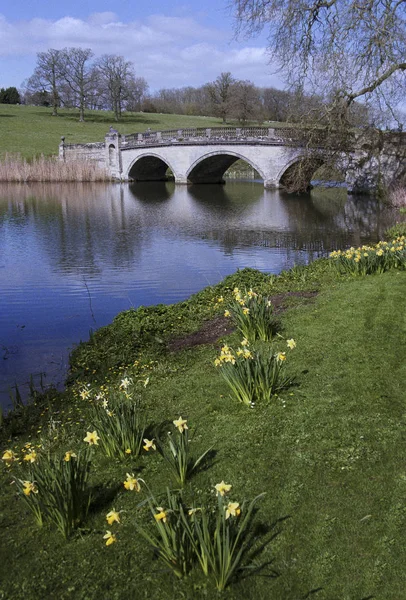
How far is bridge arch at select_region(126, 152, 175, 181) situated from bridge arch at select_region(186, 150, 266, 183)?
2355mm

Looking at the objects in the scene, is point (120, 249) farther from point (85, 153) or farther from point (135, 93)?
point (135, 93)

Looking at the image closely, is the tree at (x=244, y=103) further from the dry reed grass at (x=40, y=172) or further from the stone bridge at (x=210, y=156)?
the dry reed grass at (x=40, y=172)

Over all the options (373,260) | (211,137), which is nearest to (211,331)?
(373,260)

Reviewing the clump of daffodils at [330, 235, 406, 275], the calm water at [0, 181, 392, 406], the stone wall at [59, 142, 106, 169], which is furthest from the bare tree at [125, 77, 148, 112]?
the clump of daffodils at [330, 235, 406, 275]

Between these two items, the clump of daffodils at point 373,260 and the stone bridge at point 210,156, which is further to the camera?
the stone bridge at point 210,156

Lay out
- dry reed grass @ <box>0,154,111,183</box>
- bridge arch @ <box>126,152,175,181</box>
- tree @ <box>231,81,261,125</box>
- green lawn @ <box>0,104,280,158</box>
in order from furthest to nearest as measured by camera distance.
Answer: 1. tree @ <box>231,81,261,125</box>
2. green lawn @ <box>0,104,280,158</box>
3. bridge arch @ <box>126,152,175,181</box>
4. dry reed grass @ <box>0,154,111,183</box>

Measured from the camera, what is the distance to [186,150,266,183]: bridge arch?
127 feet

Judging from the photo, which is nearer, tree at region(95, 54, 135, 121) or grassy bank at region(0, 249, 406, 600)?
grassy bank at region(0, 249, 406, 600)

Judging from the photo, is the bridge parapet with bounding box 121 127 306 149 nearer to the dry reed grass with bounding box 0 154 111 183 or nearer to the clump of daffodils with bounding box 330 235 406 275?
the dry reed grass with bounding box 0 154 111 183

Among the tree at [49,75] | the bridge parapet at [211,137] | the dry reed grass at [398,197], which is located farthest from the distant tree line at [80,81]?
the dry reed grass at [398,197]

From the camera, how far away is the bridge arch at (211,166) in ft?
127

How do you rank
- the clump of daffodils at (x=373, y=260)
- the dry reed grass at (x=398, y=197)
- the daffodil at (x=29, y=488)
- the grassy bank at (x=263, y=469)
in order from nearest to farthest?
the grassy bank at (x=263, y=469) < the daffodil at (x=29, y=488) < the clump of daffodils at (x=373, y=260) < the dry reed grass at (x=398, y=197)

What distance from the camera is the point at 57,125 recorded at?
5859cm

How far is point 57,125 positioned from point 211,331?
187ft
